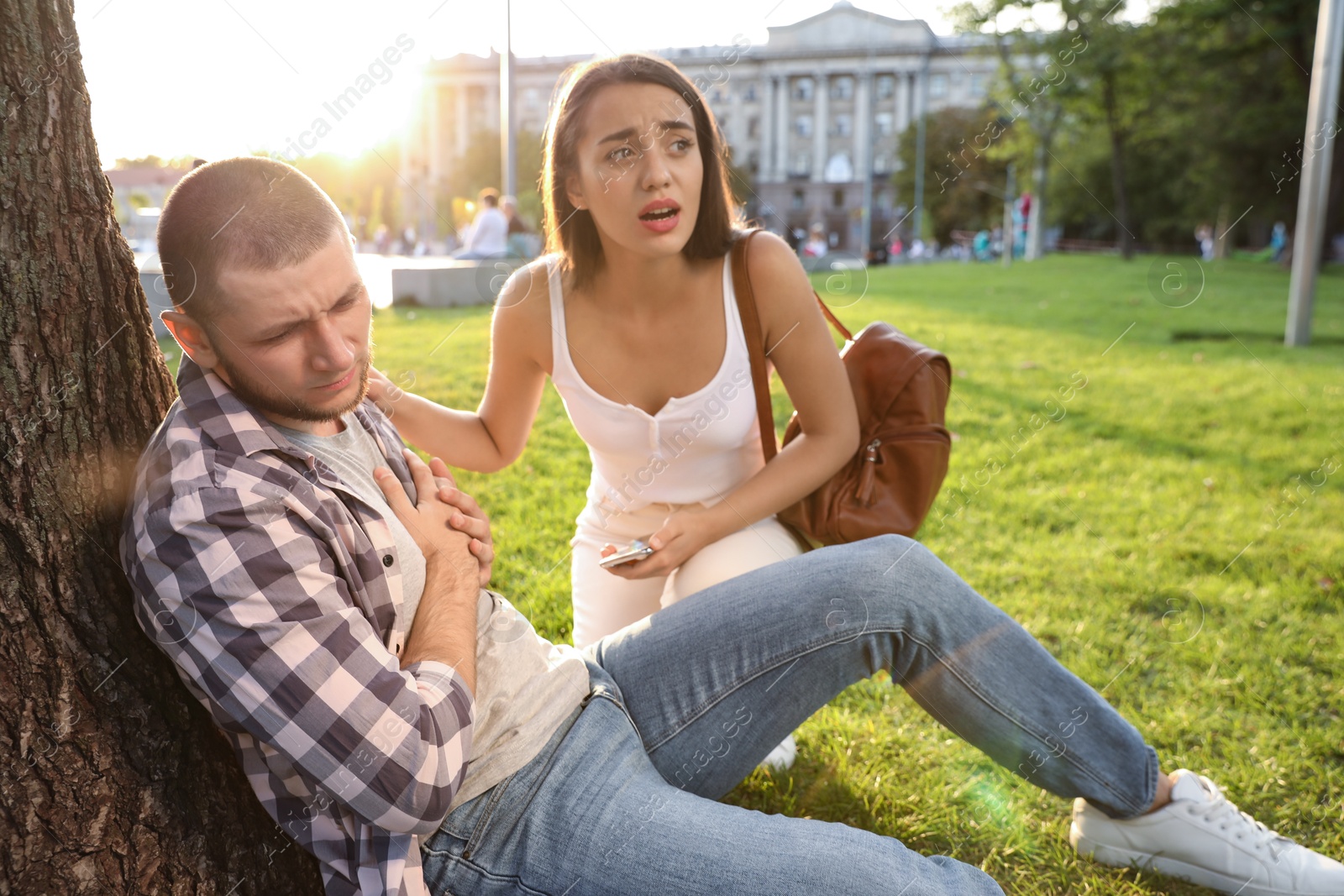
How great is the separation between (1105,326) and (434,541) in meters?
10.8

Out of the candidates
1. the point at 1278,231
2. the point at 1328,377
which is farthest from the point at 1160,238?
the point at 1328,377

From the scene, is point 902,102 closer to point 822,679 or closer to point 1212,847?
point 1212,847

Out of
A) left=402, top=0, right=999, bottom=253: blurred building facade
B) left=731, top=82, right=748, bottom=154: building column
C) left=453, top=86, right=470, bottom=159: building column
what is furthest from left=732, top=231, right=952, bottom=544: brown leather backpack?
left=731, top=82, right=748, bottom=154: building column

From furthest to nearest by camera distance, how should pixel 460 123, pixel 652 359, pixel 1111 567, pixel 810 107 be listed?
pixel 810 107 < pixel 460 123 < pixel 1111 567 < pixel 652 359

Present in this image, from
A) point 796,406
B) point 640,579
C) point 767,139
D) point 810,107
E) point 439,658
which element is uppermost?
point 810,107

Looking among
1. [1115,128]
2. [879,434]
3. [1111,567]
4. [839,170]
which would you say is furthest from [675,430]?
[839,170]

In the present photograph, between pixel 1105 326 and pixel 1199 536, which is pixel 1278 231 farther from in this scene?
pixel 1199 536

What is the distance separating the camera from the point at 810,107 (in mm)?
70812

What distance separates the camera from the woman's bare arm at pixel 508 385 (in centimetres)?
275

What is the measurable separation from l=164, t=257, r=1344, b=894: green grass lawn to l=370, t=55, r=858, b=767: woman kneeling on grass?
435mm

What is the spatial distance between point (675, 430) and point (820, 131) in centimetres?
7277

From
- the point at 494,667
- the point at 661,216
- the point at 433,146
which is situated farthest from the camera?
the point at 433,146

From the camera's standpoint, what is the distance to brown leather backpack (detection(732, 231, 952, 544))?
97.0 inches

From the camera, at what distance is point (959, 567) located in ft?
13.1
